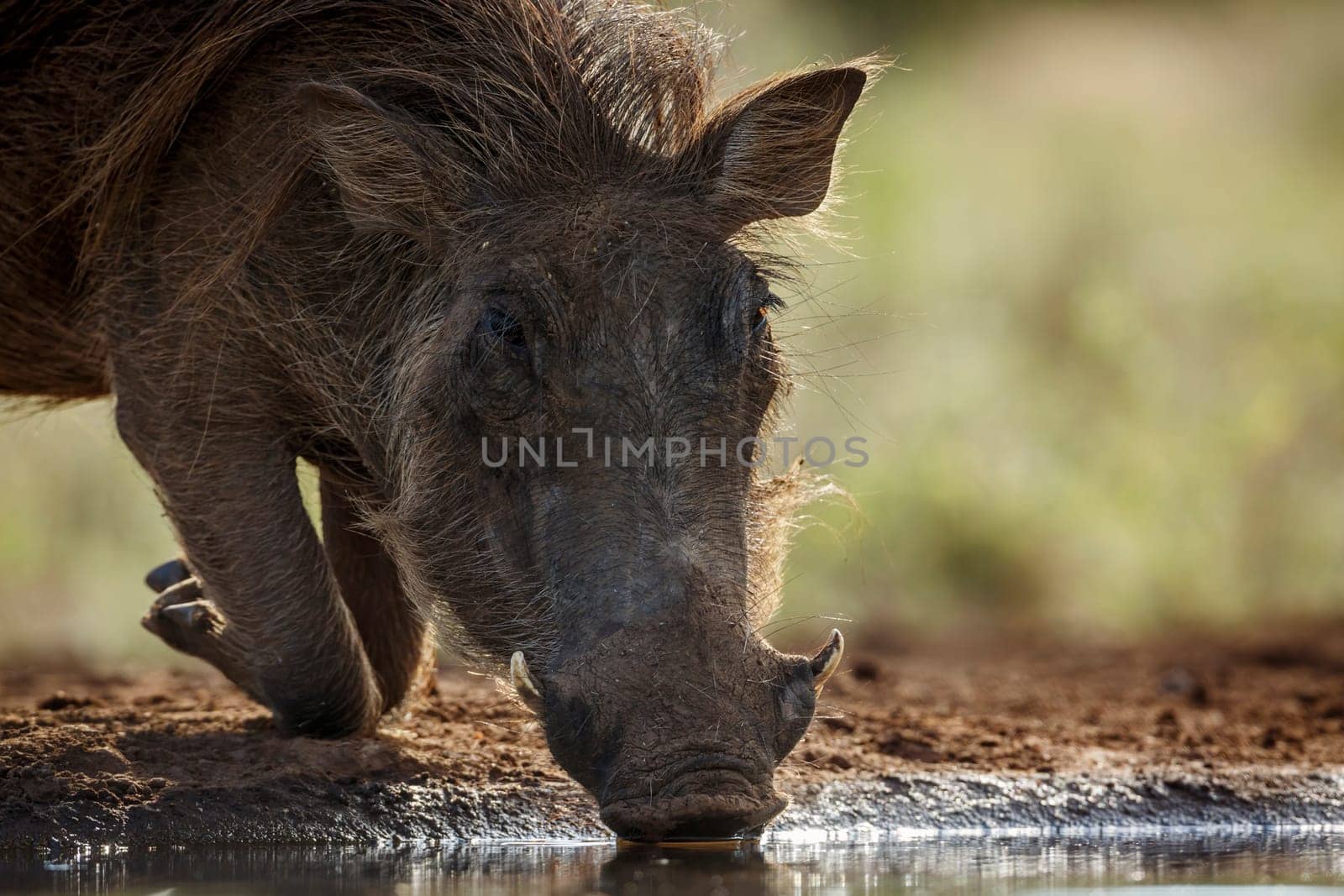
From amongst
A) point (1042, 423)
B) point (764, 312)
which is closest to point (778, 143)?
point (764, 312)

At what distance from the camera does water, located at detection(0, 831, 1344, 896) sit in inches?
142

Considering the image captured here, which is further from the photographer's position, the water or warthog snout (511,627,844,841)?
the water

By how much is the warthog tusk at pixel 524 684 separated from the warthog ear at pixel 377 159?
4.24 feet

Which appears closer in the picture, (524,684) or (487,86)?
(524,684)

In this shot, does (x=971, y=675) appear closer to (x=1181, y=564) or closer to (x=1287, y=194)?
(x=1181, y=564)

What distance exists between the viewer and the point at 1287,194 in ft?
49.7

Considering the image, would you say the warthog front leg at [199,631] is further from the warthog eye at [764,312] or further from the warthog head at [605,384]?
the warthog eye at [764,312]

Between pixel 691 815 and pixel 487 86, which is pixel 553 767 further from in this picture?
pixel 487 86

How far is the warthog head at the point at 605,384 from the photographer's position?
12.0 feet

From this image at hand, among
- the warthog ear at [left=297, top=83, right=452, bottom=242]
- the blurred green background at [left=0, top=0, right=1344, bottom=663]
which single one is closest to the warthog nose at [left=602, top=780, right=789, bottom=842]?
the warthog ear at [left=297, top=83, right=452, bottom=242]

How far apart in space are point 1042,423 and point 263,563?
703 centimetres

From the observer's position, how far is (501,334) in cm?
426

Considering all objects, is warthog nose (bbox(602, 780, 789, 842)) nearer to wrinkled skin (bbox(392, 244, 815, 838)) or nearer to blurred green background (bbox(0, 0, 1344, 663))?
wrinkled skin (bbox(392, 244, 815, 838))

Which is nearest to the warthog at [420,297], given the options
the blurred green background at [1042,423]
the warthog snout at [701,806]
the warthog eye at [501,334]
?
the warthog eye at [501,334]
